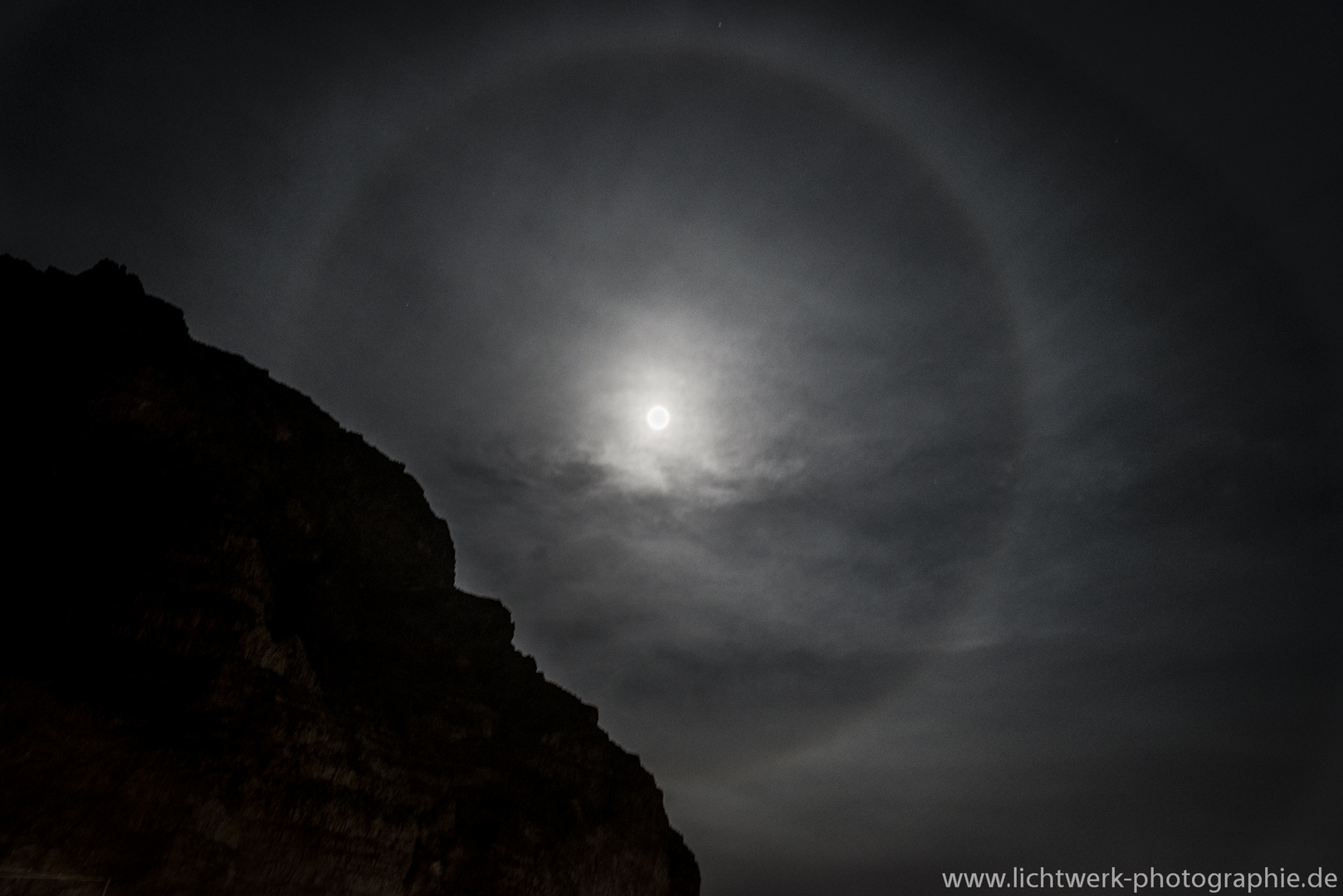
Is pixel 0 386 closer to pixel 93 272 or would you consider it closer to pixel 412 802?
pixel 93 272

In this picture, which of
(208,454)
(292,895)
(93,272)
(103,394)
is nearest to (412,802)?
(292,895)

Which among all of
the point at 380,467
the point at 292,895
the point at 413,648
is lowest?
the point at 292,895

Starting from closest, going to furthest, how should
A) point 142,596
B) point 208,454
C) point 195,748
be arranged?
point 195,748, point 142,596, point 208,454

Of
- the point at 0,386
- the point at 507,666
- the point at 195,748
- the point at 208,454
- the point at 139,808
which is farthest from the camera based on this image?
the point at 507,666

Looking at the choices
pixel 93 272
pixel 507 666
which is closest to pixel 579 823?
pixel 507 666

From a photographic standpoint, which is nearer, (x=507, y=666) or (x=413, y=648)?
(x=413, y=648)

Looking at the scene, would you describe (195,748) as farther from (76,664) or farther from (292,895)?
(292,895)

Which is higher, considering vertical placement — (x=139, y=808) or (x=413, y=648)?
(x=413, y=648)
